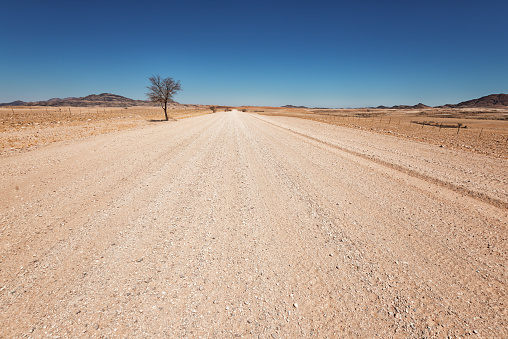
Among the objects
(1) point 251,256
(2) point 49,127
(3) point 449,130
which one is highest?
(2) point 49,127

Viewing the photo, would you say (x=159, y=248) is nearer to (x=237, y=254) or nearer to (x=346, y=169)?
(x=237, y=254)

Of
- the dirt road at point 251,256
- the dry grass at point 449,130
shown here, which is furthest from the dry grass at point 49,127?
the dry grass at point 449,130

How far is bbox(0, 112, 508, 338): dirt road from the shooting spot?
2348mm

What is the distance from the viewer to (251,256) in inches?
132

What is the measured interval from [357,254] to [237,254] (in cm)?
198

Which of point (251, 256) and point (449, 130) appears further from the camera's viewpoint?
point (449, 130)

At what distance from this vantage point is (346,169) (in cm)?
794

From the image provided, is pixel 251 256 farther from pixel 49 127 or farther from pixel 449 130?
pixel 449 130

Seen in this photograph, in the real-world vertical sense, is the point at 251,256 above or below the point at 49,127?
below

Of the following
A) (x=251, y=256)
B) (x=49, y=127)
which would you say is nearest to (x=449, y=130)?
(x=251, y=256)

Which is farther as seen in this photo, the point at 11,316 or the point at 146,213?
the point at 146,213

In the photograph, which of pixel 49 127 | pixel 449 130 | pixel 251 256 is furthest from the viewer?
pixel 449 130

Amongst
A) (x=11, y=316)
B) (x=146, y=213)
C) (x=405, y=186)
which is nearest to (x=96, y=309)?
(x=11, y=316)

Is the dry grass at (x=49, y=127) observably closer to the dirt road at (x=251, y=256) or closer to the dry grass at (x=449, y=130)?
the dirt road at (x=251, y=256)
